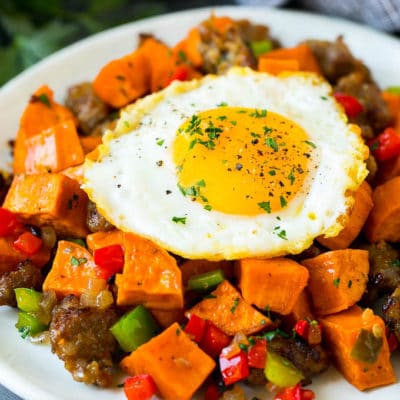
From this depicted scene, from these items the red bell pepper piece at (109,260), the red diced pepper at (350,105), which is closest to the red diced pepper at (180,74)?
the red diced pepper at (350,105)

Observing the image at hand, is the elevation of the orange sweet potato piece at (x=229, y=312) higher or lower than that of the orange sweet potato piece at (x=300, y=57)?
lower

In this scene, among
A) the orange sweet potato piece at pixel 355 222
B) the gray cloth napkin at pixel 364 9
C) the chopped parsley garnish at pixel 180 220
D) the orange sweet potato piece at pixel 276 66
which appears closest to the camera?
the chopped parsley garnish at pixel 180 220

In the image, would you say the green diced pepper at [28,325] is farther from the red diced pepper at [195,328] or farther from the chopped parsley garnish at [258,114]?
the chopped parsley garnish at [258,114]

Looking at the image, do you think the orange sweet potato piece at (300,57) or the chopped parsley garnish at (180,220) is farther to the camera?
the orange sweet potato piece at (300,57)

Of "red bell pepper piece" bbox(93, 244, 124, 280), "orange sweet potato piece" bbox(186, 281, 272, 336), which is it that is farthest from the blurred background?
"orange sweet potato piece" bbox(186, 281, 272, 336)

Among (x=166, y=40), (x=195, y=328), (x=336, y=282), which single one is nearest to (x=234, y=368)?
(x=195, y=328)

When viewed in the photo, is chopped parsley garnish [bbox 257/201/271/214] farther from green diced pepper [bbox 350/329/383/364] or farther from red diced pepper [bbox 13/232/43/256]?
red diced pepper [bbox 13/232/43/256]
